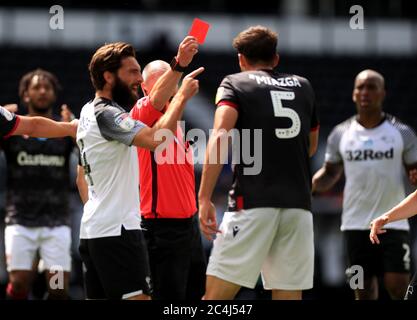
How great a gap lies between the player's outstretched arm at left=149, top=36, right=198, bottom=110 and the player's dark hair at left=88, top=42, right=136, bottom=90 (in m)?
0.30

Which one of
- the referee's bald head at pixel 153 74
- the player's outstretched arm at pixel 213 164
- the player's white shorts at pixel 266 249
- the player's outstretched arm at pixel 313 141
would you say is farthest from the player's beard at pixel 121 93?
the player's outstretched arm at pixel 313 141

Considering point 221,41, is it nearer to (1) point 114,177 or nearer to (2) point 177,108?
(1) point 114,177

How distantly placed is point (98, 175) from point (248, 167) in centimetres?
102

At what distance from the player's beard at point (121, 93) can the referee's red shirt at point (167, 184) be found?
32.5 inches

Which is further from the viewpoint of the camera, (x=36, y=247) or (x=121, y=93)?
(x=36, y=247)

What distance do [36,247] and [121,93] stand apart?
3.43m

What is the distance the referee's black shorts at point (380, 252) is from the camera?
9.01 m

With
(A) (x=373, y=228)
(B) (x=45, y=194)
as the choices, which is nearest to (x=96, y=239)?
(A) (x=373, y=228)

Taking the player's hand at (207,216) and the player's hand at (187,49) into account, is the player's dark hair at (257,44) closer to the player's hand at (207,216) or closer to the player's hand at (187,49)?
the player's hand at (187,49)

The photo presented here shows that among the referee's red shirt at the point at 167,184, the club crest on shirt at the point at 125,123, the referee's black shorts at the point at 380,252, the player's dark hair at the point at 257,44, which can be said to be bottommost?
the referee's black shorts at the point at 380,252

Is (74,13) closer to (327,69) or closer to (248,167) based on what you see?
(327,69)

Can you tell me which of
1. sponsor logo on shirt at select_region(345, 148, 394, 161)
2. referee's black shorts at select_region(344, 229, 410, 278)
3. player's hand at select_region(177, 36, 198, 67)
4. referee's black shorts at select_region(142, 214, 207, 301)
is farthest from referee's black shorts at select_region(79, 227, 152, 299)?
sponsor logo on shirt at select_region(345, 148, 394, 161)

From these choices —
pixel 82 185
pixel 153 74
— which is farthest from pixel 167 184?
pixel 153 74

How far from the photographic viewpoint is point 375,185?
915 centimetres
